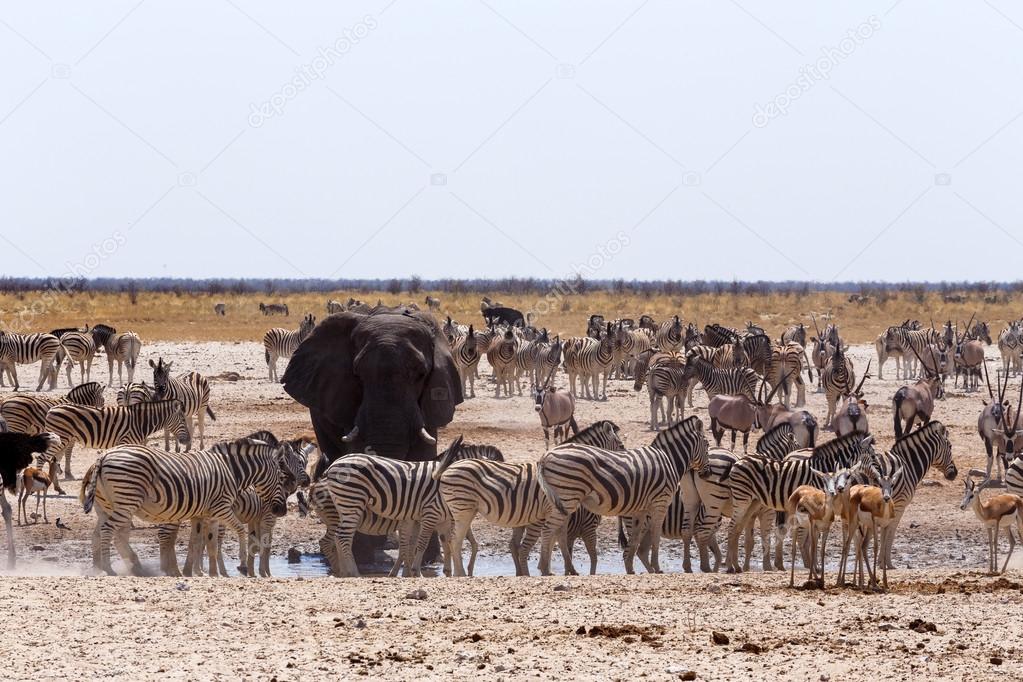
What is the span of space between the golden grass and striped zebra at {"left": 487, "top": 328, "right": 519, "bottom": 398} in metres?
14.8

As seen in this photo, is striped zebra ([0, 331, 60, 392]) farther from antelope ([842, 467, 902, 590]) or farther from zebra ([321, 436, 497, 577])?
antelope ([842, 467, 902, 590])

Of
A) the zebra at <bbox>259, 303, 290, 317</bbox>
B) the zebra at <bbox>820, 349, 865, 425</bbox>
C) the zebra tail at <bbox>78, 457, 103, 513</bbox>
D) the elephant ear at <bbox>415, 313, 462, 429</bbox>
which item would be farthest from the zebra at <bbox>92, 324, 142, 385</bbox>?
the zebra at <bbox>259, 303, 290, 317</bbox>

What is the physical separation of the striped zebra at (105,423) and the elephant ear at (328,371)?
249 centimetres

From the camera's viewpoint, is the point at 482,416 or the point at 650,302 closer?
the point at 482,416

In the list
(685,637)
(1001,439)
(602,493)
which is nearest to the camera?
(685,637)

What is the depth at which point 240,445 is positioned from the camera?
40.7 ft

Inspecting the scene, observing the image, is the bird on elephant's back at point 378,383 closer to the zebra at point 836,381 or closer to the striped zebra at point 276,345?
the zebra at point 836,381

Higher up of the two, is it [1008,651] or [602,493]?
[602,493]

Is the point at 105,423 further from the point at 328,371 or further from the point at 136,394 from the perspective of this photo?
the point at 136,394

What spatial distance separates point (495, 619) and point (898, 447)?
5759 millimetres

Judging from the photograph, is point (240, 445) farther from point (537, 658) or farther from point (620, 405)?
point (620, 405)


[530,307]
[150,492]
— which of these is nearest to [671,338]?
[150,492]

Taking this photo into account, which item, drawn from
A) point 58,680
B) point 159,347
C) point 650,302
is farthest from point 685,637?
point 650,302

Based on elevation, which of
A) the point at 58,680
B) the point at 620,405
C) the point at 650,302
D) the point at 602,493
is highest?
the point at 650,302
